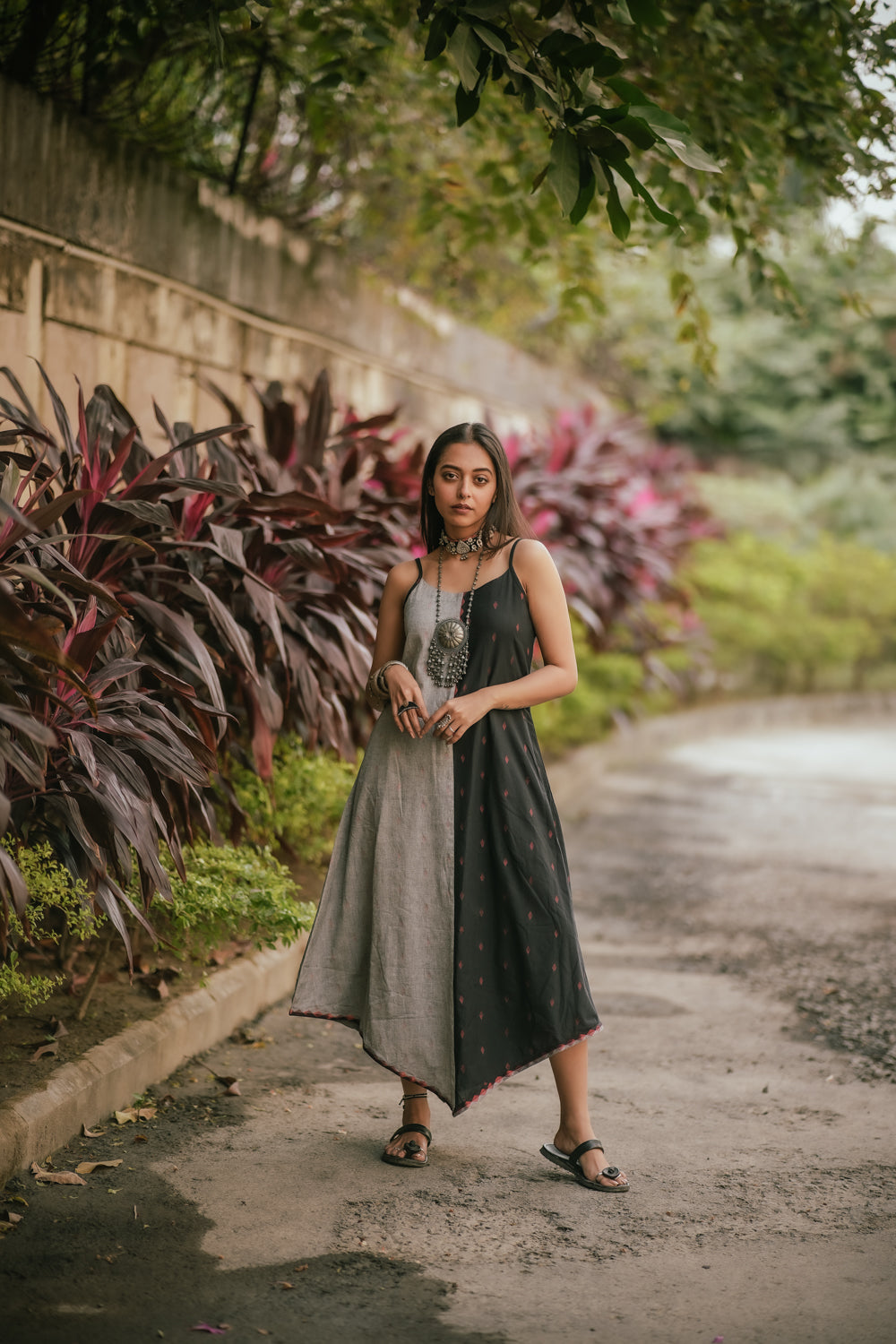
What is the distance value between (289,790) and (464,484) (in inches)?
73.8

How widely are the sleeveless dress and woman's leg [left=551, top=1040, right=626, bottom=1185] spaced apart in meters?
0.11

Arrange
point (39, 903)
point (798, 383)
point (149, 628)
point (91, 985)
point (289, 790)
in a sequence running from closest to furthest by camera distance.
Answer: point (39, 903) < point (91, 985) < point (149, 628) < point (289, 790) < point (798, 383)

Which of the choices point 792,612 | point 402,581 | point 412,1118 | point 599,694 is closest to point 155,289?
point 402,581

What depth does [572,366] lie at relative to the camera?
631 inches

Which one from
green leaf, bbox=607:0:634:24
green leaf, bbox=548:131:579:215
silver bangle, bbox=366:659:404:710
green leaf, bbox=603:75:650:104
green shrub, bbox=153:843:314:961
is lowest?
green shrub, bbox=153:843:314:961

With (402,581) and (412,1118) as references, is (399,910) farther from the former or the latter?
(402,581)

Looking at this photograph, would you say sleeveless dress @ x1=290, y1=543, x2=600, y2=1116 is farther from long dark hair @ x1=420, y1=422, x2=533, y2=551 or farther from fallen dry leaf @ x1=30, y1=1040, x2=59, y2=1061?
fallen dry leaf @ x1=30, y1=1040, x2=59, y2=1061

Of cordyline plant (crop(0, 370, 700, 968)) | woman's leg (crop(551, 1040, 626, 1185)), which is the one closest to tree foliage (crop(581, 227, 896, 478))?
cordyline plant (crop(0, 370, 700, 968))

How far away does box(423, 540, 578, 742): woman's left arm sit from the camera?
3.24 m

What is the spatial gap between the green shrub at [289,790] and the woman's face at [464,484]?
1563 millimetres

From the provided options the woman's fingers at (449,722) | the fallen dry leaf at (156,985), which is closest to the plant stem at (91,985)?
the fallen dry leaf at (156,985)

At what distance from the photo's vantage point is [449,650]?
3305 millimetres

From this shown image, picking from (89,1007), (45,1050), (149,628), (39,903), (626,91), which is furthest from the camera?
(149,628)

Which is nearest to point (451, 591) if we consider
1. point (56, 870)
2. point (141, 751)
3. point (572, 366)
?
point (141, 751)
